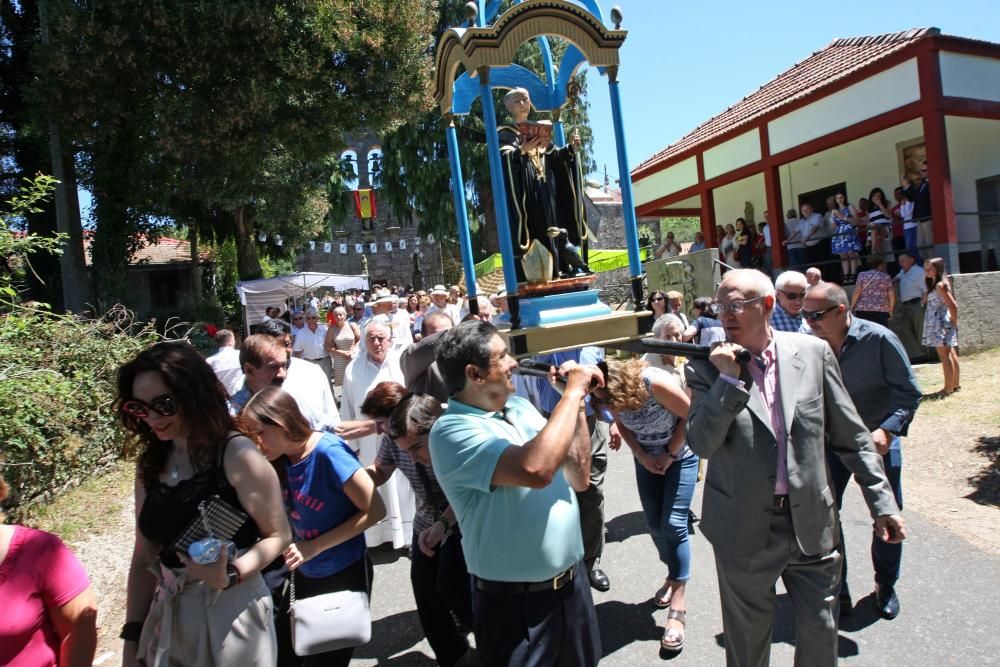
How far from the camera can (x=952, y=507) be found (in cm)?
563

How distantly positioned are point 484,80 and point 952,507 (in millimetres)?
5126

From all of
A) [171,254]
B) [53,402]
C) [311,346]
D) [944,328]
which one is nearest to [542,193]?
[53,402]

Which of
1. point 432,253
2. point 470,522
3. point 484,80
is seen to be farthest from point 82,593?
point 432,253

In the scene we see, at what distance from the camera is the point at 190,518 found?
244 centimetres

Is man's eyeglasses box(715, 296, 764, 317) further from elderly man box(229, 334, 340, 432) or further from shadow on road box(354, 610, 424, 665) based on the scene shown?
shadow on road box(354, 610, 424, 665)

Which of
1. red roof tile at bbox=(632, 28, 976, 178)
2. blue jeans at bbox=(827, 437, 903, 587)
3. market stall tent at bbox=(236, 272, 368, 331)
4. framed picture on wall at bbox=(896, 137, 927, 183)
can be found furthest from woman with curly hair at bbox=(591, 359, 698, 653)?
market stall tent at bbox=(236, 272, 368, 331)

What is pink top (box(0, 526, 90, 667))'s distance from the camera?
2162 mm

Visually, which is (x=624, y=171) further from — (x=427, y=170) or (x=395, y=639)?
(x=427, y=170)

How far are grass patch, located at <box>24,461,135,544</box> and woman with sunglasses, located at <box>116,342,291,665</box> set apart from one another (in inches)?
145

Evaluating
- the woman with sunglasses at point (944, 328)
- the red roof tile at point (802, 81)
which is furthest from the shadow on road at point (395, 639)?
the red roof tile at point (802, 81)

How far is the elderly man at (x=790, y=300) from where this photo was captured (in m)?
4.58

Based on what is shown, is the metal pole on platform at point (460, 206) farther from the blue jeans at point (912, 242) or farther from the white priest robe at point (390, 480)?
the blue jeans at point (912, 242)

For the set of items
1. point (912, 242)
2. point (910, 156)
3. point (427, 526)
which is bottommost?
point (427, 526)

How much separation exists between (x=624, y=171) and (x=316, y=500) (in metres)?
2.10
